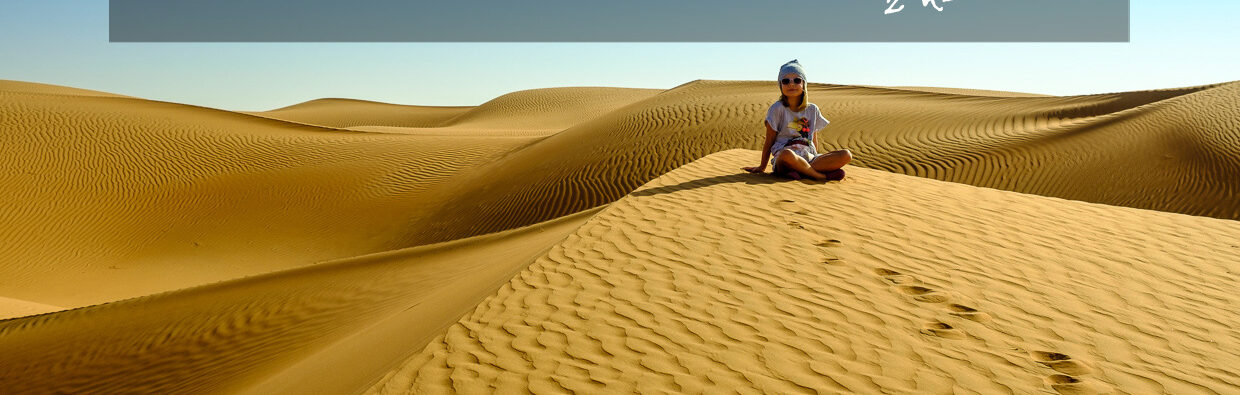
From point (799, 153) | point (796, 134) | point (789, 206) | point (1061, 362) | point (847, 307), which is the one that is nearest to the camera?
point (1061, 362)

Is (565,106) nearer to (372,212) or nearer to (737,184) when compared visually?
(372,212)

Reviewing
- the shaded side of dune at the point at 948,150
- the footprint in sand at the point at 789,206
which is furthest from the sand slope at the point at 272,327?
the shaded side of dune at the point at 948,150

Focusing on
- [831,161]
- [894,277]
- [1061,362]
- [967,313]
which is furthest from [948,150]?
[1061,362]

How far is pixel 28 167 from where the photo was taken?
69.3ft

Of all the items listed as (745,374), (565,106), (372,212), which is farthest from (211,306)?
(565,106)

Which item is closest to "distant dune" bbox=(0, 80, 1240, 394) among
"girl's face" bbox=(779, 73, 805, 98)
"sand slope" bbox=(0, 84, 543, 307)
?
"sand slope" bbox=(0, 84, 543, 307)

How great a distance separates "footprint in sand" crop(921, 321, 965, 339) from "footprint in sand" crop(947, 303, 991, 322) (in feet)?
0.74

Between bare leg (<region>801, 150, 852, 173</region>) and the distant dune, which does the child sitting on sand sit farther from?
the distant dune

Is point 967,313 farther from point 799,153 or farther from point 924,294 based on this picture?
point 799,153

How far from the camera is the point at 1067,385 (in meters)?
Result: 3.44

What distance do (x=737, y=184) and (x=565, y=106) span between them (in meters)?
56.6

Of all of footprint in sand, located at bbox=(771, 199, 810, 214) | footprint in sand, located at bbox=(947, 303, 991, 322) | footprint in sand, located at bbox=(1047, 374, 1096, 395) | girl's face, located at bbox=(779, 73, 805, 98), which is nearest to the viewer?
footprint in sand, located at bbox=(1047, 374, 1096, 395)

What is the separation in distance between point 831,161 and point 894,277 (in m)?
2.91

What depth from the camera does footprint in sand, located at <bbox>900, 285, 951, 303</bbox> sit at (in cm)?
453
